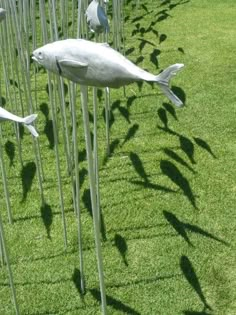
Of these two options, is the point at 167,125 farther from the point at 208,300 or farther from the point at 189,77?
the point at 208,300

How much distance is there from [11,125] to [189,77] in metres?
1.04

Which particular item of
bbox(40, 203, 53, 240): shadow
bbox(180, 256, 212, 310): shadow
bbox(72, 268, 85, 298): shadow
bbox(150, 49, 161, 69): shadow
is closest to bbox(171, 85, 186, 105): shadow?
bbox(150, 49, 161, 69): shadow

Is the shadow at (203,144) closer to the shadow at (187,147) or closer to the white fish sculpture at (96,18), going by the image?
the shadow at (187,147)

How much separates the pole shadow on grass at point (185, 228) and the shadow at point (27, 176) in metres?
0.54

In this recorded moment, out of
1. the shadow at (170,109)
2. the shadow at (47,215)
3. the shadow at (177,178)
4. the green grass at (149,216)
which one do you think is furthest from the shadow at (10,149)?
the shadow at (170,109)

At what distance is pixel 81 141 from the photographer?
2.16m

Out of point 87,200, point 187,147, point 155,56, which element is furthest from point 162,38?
point 87,200

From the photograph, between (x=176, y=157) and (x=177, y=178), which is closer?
(x=177, y=178)

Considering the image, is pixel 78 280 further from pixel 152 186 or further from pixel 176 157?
pixel 176 157

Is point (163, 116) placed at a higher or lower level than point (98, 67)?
lower

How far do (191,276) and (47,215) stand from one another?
1.86 ft

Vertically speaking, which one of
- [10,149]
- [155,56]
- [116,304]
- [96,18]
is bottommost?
[116,304]

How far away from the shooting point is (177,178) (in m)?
1.95

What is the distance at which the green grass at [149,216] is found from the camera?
1443 millimetres
